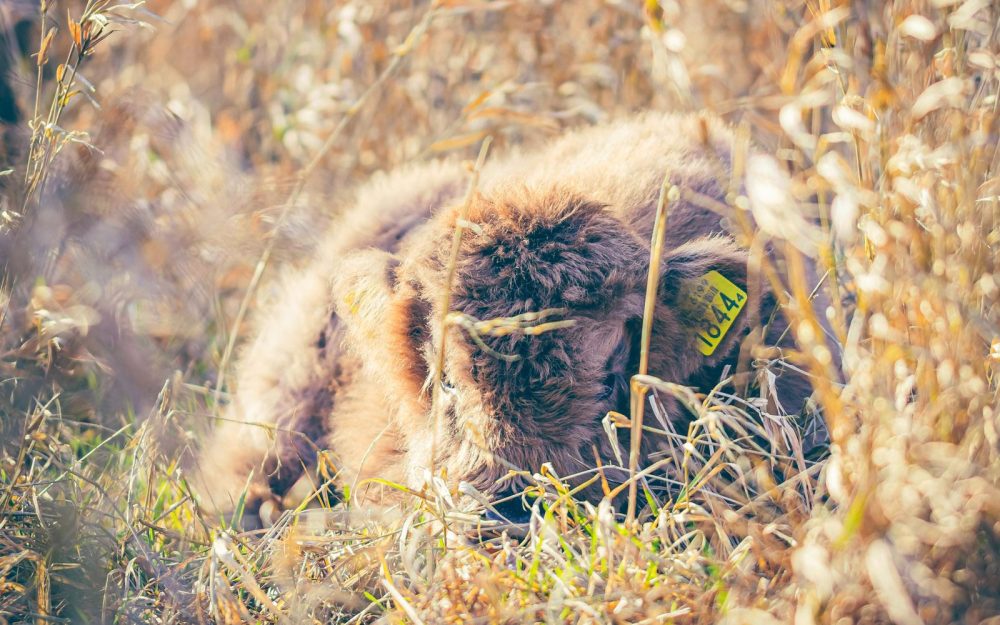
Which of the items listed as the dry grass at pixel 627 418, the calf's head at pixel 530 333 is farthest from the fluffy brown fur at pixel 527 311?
the dry grass at pixel 627 418

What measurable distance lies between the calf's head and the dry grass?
0.48 feet

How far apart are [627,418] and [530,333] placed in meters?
0.37

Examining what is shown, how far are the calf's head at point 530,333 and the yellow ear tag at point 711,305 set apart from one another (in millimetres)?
28

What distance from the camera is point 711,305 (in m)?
2.59

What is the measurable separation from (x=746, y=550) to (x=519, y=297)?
0.93 metres

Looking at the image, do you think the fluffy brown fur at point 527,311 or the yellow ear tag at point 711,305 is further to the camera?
the yellow ear tag at point 711,305

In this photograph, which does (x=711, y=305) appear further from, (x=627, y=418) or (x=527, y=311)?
(x=527, y=311)

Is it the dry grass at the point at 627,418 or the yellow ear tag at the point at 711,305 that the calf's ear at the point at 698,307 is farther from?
the dry grass at the point at 627,418

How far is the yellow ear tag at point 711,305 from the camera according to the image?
257 centimetres

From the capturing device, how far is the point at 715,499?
7.52 feet

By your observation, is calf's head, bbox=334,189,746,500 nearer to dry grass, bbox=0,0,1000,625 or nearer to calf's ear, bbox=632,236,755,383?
calf's ear, bbox=632,236,755,383

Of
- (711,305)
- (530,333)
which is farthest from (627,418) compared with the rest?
(711,305)

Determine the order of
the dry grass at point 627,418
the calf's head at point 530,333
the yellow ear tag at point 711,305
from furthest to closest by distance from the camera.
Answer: the yellow ear tag at point 711,305 < the calf's head at point 530,333 < the dry grass at point 627,418

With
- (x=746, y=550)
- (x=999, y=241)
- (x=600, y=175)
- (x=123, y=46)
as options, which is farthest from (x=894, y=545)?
(x=123, y=46)
